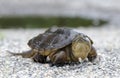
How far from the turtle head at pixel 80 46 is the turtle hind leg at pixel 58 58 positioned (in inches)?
9.6

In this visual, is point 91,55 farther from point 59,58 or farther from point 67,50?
point 59,58

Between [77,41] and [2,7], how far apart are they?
54.6ft

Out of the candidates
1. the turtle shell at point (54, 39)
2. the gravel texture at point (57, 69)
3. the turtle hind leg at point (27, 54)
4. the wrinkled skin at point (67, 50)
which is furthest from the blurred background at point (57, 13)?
the wrinkled skin at point (67, 50)

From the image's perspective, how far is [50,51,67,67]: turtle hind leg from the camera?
9.53m

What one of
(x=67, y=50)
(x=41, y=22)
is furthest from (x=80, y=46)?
(x=41, y=22)

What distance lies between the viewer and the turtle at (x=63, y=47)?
9.52m

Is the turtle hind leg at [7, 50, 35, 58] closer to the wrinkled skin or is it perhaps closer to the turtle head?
the wrinkled skin

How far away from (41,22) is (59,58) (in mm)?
12720

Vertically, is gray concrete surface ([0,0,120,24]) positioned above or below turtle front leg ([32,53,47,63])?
above

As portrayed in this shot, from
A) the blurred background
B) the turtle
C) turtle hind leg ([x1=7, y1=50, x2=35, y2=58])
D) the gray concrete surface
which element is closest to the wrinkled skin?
the turtle

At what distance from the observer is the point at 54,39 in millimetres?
9773

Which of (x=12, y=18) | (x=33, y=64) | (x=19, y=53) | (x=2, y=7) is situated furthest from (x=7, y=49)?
(x=2, y=7)

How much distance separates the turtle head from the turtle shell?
0.40 feet

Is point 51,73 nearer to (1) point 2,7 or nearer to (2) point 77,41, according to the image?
(2) point 77,41
